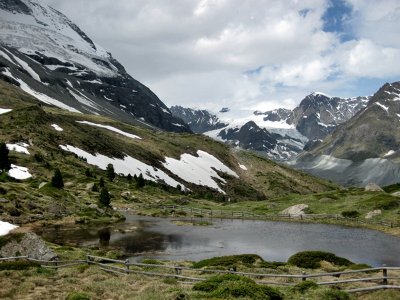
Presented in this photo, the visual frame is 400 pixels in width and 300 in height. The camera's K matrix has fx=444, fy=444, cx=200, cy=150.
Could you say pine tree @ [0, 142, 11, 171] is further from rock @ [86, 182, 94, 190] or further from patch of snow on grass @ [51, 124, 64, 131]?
patch of snow on grass @ [51, 124, 64, 131]

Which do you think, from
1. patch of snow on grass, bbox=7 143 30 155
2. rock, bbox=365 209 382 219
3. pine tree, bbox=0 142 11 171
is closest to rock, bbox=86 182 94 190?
pine tree, bbox=0 142 11 171

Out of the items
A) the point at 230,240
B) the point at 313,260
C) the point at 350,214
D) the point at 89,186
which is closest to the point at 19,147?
the point at 89,186

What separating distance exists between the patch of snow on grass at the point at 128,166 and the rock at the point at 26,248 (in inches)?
3890

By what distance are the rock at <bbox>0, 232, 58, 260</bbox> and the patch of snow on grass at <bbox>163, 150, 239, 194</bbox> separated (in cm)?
12196

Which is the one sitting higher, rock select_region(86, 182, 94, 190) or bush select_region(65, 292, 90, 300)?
rock select_region(86, 182, 94, 190)

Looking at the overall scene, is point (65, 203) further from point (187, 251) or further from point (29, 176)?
point (187, 251)

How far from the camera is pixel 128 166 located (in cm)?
14662

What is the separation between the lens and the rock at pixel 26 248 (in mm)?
34594

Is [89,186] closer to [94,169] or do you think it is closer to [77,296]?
[94,169]

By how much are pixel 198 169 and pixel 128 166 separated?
3671 cm

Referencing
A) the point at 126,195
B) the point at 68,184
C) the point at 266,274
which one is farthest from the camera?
the point at 126,195

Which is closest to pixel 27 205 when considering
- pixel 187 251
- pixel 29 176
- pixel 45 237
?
pixel 45 237

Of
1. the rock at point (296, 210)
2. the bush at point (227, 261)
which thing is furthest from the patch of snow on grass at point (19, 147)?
the bush at point (227, 261)

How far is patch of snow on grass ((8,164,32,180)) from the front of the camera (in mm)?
90375
